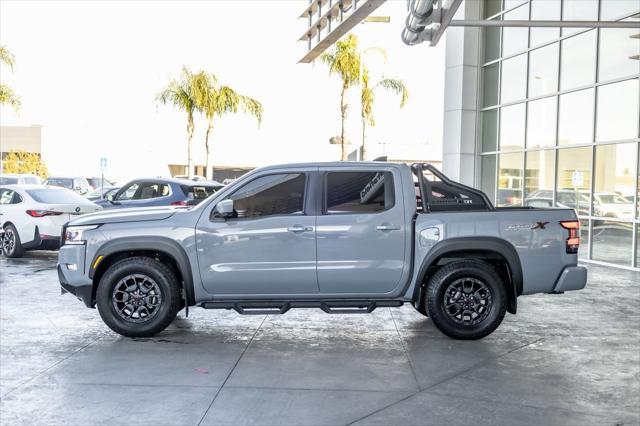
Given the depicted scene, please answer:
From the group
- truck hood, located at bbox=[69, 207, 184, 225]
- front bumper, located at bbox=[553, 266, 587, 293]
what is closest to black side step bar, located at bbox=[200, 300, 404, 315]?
truck hood, located at bbox=[69, 207, 184, 225]

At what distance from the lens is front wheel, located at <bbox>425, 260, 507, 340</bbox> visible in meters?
7.62

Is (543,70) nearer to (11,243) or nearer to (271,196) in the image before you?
(271,196)

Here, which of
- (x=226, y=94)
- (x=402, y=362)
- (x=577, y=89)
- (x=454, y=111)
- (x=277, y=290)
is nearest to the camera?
(x=402, y=362)

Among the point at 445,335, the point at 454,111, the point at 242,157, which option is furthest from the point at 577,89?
the point at 242,157

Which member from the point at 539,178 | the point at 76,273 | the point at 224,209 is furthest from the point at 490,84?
the point at 76,273

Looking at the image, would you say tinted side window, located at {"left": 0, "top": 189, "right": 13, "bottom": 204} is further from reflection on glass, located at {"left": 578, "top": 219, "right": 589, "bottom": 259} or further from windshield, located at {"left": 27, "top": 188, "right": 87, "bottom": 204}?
reflection on glass, located at {"left": 578, "top": 219, "right": 589, "bottom": 259}

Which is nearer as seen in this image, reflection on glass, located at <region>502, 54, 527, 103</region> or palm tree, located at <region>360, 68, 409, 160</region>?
reflection on glass, located at <region>502, 54, 527, 103</region>

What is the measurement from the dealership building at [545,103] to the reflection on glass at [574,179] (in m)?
0.02

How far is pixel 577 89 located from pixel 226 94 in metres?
30.2

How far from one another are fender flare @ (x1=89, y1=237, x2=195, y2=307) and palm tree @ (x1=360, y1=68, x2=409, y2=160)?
83.7ft

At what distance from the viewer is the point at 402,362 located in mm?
6785

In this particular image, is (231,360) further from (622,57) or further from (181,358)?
(622,57)

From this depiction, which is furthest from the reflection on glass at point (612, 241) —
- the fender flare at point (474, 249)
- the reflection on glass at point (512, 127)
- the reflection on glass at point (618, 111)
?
the fender flare at point (474, 249)

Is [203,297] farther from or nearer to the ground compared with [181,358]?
farther from the ground
